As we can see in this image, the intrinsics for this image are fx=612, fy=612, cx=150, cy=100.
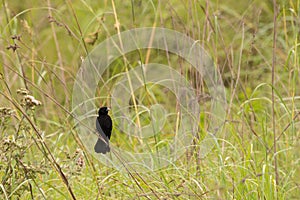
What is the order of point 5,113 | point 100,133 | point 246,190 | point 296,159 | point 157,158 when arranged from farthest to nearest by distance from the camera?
point 296,159 < point 157,158 < point 246,190 < point 5,113 < point 100,133

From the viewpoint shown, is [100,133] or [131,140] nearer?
[100,133]

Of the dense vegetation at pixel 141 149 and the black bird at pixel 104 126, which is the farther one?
the dense vegetation at pixel 141 149

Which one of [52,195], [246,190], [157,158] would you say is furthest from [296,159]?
[52,195]

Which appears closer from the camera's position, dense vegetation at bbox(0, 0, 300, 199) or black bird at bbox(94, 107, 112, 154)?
black bird at bbox(94, 107, 112, 154)

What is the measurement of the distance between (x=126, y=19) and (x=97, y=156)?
2.13m

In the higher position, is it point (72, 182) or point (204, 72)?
point (204, 72)

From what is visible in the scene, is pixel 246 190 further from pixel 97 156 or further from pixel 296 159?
pixel 97 156

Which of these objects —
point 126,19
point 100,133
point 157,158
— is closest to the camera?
point 100,133

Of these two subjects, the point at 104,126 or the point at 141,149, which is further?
the point at 141,149

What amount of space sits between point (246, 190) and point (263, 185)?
17 cm

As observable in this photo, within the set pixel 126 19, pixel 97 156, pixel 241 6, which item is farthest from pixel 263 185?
pixel 241 6

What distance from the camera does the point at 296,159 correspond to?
2.39 m

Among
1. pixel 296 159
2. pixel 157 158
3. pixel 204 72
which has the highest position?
Result: pixel 204 72

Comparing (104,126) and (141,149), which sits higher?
(104,126)
